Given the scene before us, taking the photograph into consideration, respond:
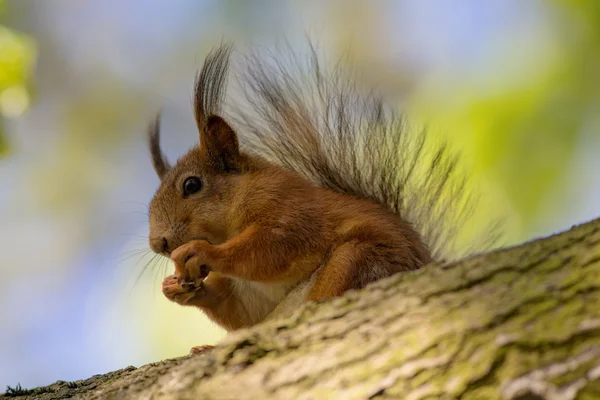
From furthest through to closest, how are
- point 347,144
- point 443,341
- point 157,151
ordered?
point 157,151 → point 347,144 → point 443,341

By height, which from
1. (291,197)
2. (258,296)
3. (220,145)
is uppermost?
(220,145)

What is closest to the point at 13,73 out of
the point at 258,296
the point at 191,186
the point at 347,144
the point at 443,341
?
the point at 191,186

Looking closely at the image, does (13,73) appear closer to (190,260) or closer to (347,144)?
(190,260)

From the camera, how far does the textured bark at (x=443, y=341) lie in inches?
41.9

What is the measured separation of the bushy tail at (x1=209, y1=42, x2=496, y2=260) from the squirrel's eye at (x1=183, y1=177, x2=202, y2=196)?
313 millimetres

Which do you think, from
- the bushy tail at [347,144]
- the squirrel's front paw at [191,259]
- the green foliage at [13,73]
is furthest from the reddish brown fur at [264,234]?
the green foliage at [13,73]

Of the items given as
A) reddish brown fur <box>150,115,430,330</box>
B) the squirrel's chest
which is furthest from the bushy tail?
the squirrel's chest

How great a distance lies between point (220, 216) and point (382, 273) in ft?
1.90

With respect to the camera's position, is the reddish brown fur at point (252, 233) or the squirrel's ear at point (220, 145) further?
the squirrel's ear at point (220, 145)

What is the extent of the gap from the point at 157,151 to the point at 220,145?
0.40 meters

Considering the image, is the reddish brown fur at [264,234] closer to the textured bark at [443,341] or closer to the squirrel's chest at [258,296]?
the squirrel's chest at [258,296]

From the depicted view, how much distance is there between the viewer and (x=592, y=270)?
3.80 feet

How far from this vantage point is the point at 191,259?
6.56 feet

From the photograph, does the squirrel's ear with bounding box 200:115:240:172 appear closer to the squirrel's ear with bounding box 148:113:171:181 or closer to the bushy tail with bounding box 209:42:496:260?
the bushy tail with bounding box 209:42:496:260
